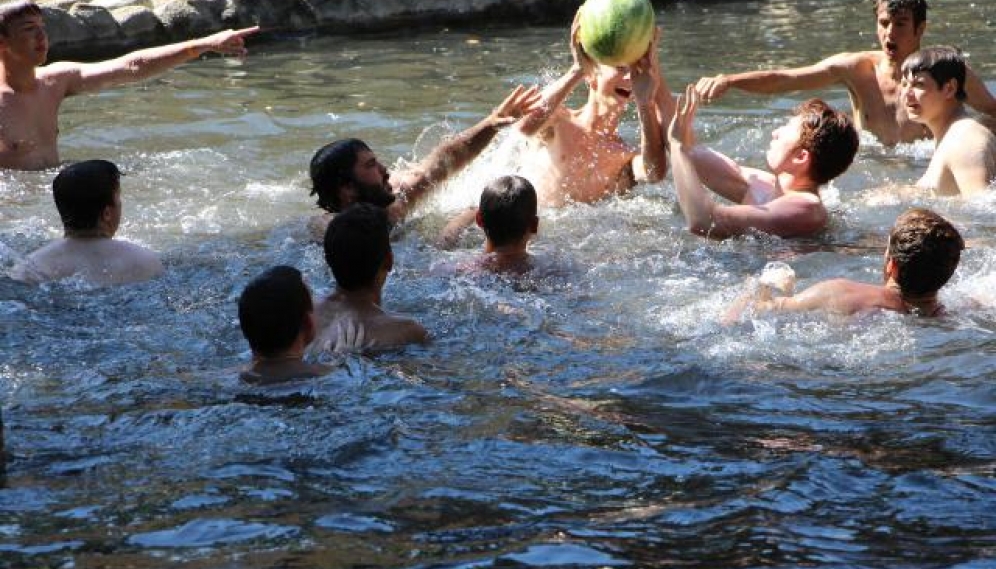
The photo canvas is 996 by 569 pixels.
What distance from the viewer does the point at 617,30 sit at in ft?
22.9

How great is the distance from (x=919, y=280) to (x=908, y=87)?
2904 mm

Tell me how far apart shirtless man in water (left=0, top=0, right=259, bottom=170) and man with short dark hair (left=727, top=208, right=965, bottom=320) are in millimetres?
4530

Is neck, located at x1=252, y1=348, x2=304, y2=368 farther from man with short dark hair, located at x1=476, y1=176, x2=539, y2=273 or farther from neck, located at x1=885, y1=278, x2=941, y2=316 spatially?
neck, located at x1=885, y1=278, x2=941, y2=316

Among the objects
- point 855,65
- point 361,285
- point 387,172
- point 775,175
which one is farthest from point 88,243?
point 855,65

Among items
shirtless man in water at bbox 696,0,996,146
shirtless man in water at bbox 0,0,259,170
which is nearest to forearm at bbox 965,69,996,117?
shirtless man in water at bbox 696,0,996,146

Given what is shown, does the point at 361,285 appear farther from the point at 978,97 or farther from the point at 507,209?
the point at 978,97

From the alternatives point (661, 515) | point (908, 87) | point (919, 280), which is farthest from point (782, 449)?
point (908, 87)

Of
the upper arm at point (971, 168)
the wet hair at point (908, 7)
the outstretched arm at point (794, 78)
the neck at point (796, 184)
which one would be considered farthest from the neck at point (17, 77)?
the upper arm at point (971, 168)

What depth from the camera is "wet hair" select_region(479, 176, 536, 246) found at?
6.61 metres

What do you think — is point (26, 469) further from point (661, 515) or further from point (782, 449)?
point (782, 449)

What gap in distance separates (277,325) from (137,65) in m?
4.32

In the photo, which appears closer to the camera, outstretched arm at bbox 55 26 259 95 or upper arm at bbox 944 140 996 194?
upper arm at bbox 944 140 996 194

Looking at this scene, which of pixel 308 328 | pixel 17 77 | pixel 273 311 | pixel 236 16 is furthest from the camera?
pixel 236 16

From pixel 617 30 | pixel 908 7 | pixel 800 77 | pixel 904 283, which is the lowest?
pixel 904 283
